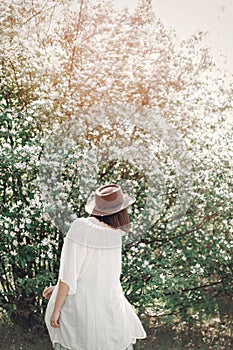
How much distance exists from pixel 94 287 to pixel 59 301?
0.47 ft

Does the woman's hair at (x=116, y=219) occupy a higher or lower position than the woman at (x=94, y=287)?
higher

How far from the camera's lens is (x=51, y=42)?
3771 millimetres

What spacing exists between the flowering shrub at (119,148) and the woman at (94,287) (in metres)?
1.13

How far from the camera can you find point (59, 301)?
2223 mm

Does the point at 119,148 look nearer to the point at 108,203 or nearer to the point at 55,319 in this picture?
the point at 108,203

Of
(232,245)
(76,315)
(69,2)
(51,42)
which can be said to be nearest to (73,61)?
(51,42)

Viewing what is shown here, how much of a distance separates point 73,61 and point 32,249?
1.22m

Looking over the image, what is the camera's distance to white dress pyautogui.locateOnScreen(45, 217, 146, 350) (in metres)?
2.17

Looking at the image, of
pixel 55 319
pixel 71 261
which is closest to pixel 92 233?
pixel 71 261

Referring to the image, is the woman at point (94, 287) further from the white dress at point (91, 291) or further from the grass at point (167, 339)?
the grass at point (167, 339)

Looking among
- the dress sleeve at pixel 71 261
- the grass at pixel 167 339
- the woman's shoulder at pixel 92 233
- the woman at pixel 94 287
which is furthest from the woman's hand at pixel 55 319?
the grass at pixel 167 339

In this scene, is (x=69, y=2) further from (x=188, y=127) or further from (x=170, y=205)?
(x=170, y=205)

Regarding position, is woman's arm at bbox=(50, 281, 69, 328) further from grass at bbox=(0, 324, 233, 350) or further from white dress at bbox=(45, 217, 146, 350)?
grass at bbox=(0, 324, 233, 350)

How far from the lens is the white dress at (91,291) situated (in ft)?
7.13
